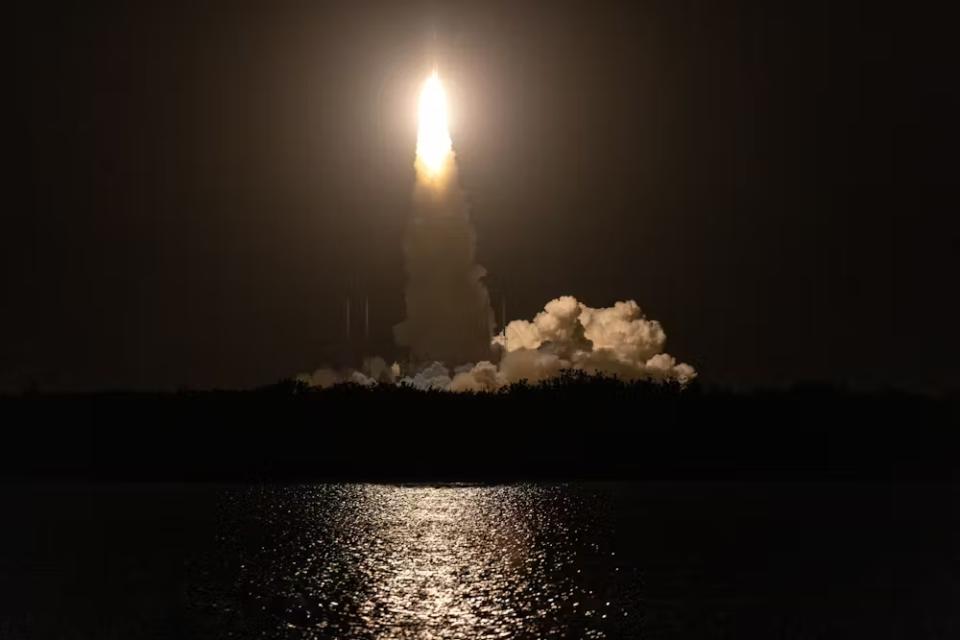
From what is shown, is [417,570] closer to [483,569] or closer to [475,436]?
[483,569]

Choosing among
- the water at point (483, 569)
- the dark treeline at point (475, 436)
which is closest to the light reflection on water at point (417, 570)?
the water at point (483, 569)

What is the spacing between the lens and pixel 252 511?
7906 centimetres

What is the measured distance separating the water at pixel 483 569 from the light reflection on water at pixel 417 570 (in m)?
0.13

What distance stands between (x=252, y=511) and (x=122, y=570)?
98.7 ft

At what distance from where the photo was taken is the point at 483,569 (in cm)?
4788

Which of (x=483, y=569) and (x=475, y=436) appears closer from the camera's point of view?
(x=483, y=569)

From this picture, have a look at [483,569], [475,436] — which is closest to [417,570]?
[483,569]

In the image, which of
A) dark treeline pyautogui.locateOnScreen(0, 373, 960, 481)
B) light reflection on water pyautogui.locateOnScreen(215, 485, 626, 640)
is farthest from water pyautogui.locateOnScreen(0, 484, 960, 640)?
dark treeline pyautogui.locateOnScreen(0, 373, 960, 481)

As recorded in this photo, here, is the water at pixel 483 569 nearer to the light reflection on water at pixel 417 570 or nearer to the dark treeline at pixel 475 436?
the light reflection on water at pixel 417 570

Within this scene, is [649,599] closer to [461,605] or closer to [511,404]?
[461,605]

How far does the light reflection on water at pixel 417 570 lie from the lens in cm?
3550

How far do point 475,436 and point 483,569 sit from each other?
69.6m

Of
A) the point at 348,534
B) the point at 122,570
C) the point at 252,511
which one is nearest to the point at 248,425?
the point at 252,511

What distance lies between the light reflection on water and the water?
5.0 inches
